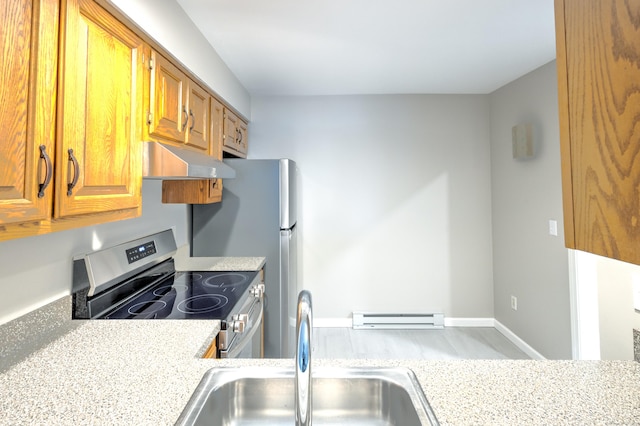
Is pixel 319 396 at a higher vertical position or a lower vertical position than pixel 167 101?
lower

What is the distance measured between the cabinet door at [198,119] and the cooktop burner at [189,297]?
81 centimetres

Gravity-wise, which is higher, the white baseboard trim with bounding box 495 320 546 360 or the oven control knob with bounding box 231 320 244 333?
the oven control knob with bounding box 231 320 244 333

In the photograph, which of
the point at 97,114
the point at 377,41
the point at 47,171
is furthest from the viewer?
the point at 377,41

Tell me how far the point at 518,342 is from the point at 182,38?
3614 mm

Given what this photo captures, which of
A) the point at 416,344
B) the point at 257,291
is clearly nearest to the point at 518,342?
the point at 416,344

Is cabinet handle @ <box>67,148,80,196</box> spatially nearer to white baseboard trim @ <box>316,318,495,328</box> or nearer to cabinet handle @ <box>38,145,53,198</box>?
cabinet handle @ <box>38,145,53,198</box>

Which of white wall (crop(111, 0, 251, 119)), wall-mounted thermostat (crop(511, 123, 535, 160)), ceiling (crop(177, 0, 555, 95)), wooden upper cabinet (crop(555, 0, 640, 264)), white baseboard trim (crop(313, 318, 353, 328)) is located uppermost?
ceiling (crop(177, 0, 555, 95))

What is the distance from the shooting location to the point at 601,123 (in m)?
0.44

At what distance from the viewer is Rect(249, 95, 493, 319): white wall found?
347 cm

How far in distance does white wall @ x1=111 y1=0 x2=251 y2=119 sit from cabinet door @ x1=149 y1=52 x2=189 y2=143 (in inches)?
3.6

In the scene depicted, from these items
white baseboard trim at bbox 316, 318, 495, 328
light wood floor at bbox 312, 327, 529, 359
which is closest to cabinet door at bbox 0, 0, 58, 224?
light wood floor at bbox 312, 327, 529, 359

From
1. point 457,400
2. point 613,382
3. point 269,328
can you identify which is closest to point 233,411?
point 457,400

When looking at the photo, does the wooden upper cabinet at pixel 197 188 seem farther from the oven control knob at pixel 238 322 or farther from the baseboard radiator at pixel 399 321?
the baseboard radiator at pixel 399 321

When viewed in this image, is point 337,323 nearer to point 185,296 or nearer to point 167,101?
point 185,296
